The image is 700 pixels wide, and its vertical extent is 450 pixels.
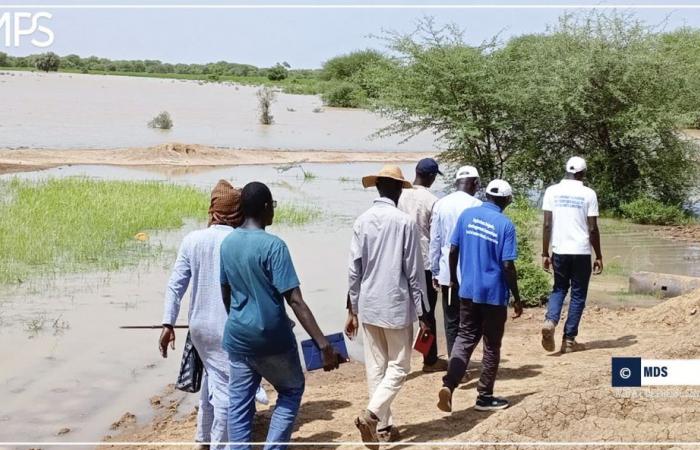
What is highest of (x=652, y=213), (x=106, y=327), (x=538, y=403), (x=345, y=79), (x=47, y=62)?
(x=47, y=62)

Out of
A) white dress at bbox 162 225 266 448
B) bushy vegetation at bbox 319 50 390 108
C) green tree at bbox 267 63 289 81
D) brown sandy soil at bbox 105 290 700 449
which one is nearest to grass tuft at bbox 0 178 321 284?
brown sandy soil at bbox 105 290 700 449

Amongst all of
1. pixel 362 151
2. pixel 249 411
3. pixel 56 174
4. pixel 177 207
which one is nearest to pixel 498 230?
pixel 249 411

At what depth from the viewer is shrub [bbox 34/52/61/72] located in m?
75.0

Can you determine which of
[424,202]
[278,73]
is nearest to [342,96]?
[278,73]

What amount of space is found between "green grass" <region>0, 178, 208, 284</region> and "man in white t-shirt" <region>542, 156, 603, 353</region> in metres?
6.76

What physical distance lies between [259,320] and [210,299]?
2.11ft

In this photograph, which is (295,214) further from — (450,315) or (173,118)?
(173,118)

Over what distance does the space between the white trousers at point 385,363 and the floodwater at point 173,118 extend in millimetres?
20952

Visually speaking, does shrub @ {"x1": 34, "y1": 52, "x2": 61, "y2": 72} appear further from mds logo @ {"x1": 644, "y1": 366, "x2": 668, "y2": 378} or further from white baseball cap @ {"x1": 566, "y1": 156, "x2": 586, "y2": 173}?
mds logo @ {"x1": 644, "y1": 366, "x2": 668, "y2": 378}

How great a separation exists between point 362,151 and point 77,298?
2801 cm

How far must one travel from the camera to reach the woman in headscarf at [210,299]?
5.37 meters

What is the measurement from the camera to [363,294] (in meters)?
5.62

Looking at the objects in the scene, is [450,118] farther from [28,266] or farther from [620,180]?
[28,266]

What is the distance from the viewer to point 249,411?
5.08 metres
